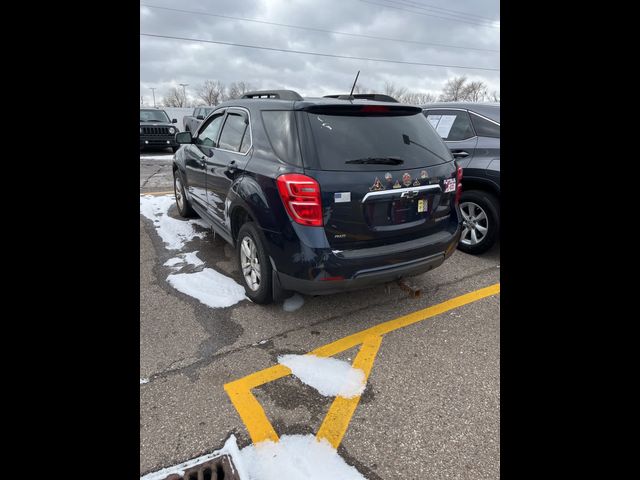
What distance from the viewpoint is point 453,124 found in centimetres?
504

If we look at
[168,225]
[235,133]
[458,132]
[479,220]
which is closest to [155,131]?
[168,225]

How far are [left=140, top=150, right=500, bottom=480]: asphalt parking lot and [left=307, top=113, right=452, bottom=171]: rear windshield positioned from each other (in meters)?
1.29

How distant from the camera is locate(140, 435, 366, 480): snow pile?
73.3 inches

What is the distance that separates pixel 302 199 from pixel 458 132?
3116 mm

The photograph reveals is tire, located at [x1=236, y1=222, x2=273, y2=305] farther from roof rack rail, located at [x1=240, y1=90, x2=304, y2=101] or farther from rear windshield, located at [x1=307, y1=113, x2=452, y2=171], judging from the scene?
roof rack rail, located at [x1=240, y1=90, x2=304, y2=101]

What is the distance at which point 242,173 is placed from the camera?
337cm

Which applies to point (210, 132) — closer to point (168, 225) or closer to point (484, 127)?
point (168, 225)

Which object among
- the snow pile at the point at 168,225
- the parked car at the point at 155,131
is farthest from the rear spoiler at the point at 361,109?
the parked car at the point at 155,131

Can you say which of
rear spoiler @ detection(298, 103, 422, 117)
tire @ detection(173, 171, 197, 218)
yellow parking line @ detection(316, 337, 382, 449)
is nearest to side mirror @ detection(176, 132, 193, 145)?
tire @ detection(173, 171, 197, 218)

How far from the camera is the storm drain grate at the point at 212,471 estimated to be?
1.79m

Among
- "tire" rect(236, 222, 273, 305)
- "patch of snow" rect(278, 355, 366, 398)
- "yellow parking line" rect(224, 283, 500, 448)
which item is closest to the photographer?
"yellow parking line" rect(224, 283, 500, 448)

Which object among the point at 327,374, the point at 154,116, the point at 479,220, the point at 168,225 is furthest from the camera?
the point at 154,116
